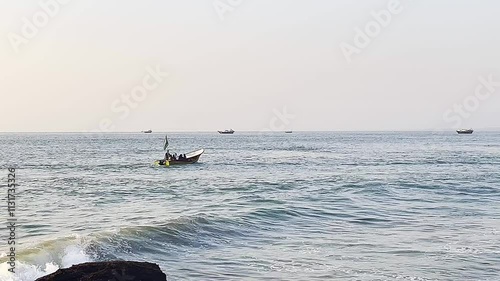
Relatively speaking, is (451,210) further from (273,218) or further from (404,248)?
(404,248)

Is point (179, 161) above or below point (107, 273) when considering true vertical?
below

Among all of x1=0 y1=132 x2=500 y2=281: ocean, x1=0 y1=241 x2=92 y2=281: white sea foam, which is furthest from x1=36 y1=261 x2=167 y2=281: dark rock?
x1=0 y1=241 x2=92 y2=281: white sea foam

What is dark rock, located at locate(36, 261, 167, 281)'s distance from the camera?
7598 mm

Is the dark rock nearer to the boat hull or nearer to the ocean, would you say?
the ocean

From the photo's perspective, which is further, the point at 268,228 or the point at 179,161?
the point at 179,161

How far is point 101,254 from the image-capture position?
1580 cm

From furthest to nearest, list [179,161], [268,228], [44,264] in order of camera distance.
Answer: [179,161]
[268,228]
[44,264]

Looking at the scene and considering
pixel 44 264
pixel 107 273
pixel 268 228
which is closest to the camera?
pixel 107 273

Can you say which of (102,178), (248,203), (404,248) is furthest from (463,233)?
(102,178)

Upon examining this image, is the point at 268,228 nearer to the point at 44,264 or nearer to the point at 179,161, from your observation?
the point at 44,264

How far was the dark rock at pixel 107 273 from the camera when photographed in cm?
760

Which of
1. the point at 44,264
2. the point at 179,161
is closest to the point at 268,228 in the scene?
the point at 44,264

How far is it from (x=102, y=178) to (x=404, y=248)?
30.1 meters

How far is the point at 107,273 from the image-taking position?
25.2ft
